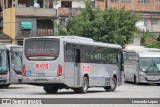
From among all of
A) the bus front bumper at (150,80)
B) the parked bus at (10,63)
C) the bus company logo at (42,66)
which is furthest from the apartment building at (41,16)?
the bus company logo at (42,66)

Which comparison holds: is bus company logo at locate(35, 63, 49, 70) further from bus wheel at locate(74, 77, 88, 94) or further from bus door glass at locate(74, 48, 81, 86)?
bus wheel at locate(74, 77, 88, 94)

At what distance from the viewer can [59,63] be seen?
2986 centimetres

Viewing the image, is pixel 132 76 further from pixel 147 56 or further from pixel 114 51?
pixel 114 51

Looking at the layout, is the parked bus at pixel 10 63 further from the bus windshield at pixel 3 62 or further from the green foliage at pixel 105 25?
the green foliage at pixel 105 25

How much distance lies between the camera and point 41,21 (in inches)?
2894

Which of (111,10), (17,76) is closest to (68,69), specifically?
(17,76)

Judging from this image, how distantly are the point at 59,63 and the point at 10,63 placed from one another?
10.4 metres

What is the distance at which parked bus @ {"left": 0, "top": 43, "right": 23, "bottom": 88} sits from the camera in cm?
3741

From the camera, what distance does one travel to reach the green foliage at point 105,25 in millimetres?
62188

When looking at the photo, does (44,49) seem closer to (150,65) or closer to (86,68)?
(86,68)

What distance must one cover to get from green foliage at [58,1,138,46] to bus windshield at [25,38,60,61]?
31.7 meters

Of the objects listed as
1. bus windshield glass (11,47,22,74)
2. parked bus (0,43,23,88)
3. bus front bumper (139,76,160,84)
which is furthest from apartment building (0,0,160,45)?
parked bus (0,43,23,88)

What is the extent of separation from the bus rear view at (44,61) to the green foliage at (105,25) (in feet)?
104

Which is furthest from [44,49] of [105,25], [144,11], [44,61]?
[144,11]
